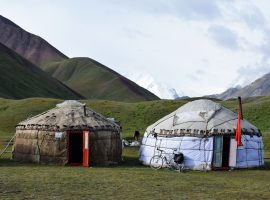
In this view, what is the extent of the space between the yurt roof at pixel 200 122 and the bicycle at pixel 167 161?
1.02 metres

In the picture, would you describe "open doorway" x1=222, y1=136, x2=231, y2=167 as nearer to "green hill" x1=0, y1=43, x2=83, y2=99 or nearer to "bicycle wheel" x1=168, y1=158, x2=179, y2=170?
"bicycle wheel" x1=168, y1=158, x2=179, y2=170

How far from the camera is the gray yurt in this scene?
23203 millimetres

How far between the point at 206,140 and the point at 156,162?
2614mm

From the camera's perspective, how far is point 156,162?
23.5m

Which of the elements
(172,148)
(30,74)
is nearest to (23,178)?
(172,148)

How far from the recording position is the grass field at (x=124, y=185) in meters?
14.2

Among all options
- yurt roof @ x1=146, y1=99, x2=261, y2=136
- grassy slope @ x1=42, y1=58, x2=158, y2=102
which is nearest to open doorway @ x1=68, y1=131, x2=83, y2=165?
yurt roof @ x1=146, y1=99, x2=261, y2=136

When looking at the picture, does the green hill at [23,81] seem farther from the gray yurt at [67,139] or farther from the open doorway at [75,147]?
the gray yurt at [67,139]

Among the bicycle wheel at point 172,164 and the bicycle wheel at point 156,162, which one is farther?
the bicycle wheel at point 156,162

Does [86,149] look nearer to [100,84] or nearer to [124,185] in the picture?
[124,185]

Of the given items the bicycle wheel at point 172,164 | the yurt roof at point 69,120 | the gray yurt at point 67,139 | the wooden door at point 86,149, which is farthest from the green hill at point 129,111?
the bicycle wheel at point 172,164

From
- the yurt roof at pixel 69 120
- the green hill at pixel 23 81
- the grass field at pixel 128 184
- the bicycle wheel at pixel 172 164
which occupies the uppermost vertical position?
the green hill at pixel 23 81

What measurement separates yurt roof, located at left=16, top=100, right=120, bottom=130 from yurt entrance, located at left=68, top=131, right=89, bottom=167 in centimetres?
45

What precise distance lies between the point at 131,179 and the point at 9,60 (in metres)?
114
